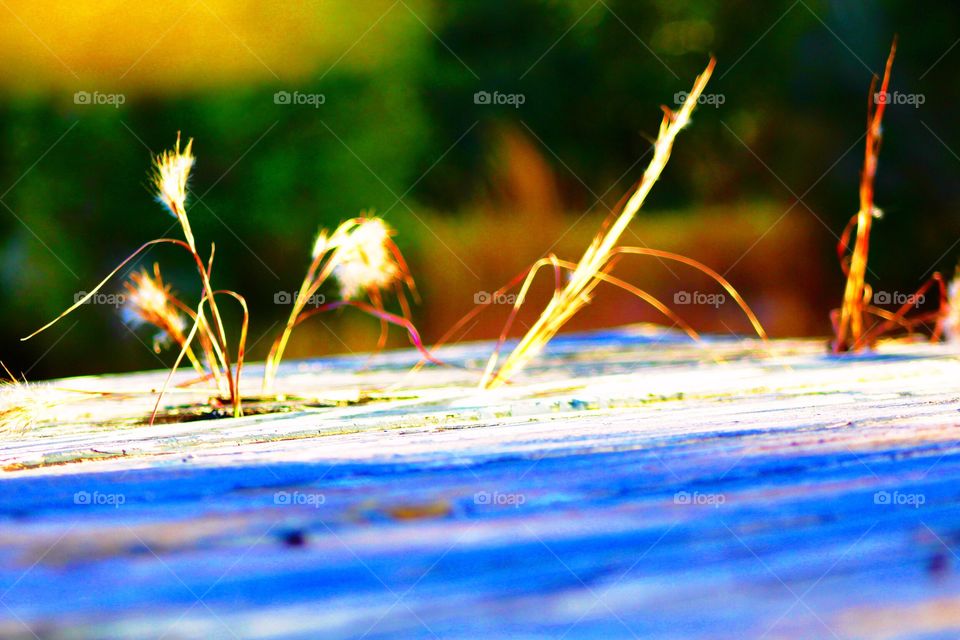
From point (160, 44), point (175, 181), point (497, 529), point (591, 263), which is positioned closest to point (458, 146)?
point (160, 44)

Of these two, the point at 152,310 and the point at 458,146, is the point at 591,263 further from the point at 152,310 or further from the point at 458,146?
the point at 458,146

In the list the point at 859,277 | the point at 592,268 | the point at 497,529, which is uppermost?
the point at 859,277

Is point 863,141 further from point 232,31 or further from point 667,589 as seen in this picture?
point 667,589

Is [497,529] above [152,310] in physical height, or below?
below

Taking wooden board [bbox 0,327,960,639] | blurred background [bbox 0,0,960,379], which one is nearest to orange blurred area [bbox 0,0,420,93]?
blurred background [bbox 0,0,960,379]

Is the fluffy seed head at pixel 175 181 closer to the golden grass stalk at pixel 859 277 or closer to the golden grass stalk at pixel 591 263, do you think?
the golden grass stalk at pixel 591 263

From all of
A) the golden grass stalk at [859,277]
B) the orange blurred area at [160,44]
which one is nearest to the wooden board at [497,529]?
the golden grass stalk at [859,277]
